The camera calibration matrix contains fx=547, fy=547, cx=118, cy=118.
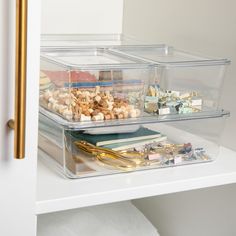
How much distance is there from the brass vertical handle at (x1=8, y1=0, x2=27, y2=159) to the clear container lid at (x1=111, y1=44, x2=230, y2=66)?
0.37m

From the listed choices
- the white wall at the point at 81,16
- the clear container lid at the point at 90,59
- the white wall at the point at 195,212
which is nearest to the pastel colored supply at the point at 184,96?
the clear container lid at the point at 90,59

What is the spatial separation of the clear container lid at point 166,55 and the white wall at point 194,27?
6cm

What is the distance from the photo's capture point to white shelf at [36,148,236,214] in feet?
2.79

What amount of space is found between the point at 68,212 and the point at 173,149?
0.91 feet

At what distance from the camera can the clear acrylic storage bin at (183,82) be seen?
1.02 m

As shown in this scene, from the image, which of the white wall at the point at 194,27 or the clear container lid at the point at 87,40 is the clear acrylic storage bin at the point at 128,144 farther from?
the clear container lid at the point at 87,40

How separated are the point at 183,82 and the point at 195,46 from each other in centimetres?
16

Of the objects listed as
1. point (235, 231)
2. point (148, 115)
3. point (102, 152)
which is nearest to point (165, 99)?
point (148, 115)

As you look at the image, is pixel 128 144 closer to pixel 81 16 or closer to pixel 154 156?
pixel 154 156

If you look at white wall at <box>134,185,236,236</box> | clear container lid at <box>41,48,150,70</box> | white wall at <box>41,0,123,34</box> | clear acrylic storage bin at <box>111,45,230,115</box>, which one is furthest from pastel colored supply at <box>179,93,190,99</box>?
white wall at <box>41,0,123,34</box>

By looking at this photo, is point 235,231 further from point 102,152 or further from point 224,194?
point 102,152

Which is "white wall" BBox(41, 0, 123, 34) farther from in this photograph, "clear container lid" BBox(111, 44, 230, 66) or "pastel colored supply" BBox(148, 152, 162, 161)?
"pastel colored supply" BBox(148, 152, 162, 161)

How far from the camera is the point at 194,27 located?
1.19 metres

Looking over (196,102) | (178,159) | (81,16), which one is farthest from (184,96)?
(81,16)
